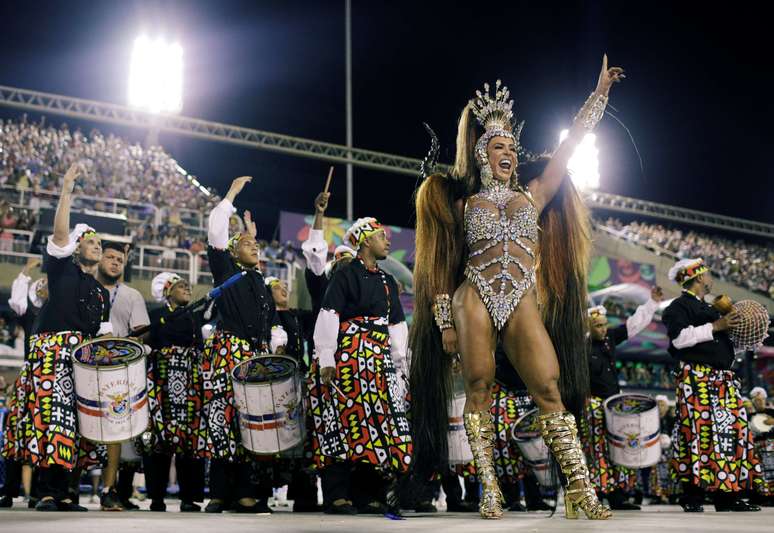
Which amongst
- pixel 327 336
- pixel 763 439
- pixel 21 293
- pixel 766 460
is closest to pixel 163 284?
pixel 21 293

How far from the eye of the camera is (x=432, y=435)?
5.27 m

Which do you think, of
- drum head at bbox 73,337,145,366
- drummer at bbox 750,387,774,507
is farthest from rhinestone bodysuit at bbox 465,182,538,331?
drummer at bbox 750,387,774,507

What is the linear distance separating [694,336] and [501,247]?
8.35ft

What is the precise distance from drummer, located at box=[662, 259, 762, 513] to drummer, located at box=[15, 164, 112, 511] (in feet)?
14.1

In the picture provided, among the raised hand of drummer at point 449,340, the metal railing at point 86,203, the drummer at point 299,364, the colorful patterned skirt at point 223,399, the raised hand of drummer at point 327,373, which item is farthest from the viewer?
the metal railing at point 86,203

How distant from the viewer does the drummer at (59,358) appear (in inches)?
228

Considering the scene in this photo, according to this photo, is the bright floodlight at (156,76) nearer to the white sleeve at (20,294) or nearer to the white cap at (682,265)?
the white sleeve at (20,294)

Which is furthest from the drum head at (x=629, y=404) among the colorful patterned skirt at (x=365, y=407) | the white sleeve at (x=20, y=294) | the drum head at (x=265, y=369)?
the white sleeve at (x=20, y=294)

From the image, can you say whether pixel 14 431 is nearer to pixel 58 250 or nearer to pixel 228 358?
pixel 58 250

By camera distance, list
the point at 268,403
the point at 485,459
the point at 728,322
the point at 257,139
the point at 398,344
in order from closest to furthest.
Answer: the point at 485,459 → the point at 268,403 → the point at 398,344 → the point at 728,322 → the point at 257,139

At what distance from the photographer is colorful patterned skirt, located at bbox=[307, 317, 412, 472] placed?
5660 millimetres

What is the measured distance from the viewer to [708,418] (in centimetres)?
671

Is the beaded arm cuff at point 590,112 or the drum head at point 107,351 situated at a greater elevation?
the beaded arm cuff at point 590,112

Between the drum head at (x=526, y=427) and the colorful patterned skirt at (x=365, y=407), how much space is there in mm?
1237
